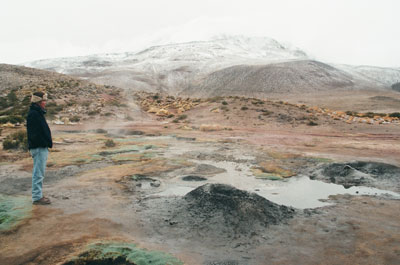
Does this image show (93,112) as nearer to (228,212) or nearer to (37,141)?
(37,141)

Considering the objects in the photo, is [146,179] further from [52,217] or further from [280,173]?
[280,173]

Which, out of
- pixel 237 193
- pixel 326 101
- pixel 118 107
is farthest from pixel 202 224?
pixel 326 101

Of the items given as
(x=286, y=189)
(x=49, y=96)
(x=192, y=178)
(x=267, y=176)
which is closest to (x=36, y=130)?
(x=192, y=178)

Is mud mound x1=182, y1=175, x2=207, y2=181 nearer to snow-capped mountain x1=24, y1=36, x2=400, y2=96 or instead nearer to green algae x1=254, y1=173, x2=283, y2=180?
green algae x1=254, y1=173, x2=283, y2=180

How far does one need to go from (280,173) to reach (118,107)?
27722 millimetres

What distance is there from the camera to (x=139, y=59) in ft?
441

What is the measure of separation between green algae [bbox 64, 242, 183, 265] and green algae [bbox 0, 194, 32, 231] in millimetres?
1795

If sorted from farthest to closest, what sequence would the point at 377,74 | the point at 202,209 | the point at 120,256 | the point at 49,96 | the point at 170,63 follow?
the point at 170,63
the point at 377,74
the point at 49,96
the point at 202,209
the point at 120,256

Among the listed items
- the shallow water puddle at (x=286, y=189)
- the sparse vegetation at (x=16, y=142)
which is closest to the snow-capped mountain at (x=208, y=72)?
the sparse vegetation at (x=16, y=142)

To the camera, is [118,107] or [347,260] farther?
[118,107]

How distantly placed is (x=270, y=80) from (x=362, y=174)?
77190 mm

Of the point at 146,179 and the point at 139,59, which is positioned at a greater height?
the point at 139,59

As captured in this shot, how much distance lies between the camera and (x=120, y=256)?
413 cm

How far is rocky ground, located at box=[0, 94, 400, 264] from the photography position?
435 cm
